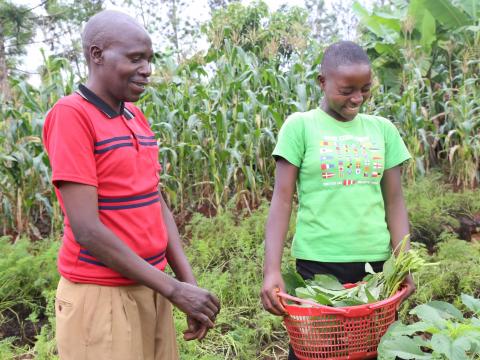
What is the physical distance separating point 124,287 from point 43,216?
4.20m

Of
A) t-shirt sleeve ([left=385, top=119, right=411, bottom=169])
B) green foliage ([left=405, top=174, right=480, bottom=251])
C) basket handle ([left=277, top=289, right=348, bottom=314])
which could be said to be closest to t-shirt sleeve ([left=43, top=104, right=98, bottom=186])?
basket handle ([left=277, top=289, right=348, bottom=314])

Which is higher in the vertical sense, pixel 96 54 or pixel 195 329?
pixel 96 54

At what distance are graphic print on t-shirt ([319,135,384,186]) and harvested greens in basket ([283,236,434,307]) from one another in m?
0.27

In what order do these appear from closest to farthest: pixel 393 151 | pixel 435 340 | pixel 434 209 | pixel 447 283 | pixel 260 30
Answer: pixel 435 340 < pixel 393 151 < pixel 447 283 < pixel 434 209 < pixel 260 30

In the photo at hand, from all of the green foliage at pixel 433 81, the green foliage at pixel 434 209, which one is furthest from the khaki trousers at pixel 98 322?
the green foliage at pixel 433 81

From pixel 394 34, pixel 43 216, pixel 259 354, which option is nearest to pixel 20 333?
pixel 259 354

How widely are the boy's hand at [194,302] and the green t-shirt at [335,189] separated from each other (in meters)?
0.49

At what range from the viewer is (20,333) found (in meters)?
3.50

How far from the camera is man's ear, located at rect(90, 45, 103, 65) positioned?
5.02ft

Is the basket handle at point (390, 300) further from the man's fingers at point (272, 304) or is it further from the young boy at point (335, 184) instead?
the man's fingers at point (272, 304)

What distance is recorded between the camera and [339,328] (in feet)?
5.16

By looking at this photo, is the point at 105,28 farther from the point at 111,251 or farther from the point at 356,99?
the point at 356,99

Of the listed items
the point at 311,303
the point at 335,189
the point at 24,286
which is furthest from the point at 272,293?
the point at 24,286

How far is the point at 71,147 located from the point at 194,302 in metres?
0.57
